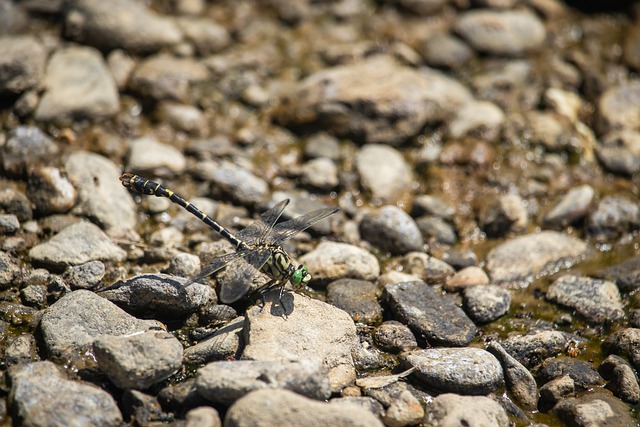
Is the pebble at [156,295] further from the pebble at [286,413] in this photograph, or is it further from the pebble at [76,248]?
the pebble at [286,413]

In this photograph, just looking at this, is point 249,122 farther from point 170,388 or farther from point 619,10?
point 619,10

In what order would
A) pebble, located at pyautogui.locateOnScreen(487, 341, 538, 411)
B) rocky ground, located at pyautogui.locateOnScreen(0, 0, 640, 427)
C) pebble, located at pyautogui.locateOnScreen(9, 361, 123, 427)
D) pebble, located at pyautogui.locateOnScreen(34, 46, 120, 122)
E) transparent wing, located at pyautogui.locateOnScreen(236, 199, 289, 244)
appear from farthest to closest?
1. pebble, located at pyautogui.locateOnScreen(34, 46, 120, 122)
2. transparent wing, located at pyautogui.locateOnScreen(236, 199, 289, 244)
3. pebble, located at pyautogui.locateOnScreen(487, 341, 538, 411)
4. rocky ground, located at pyautogui.locateOnScreen(0, 0, 640, 427)
5. pebble, located at pyautogui.locateOnScreen(9, 361, 123, 427)

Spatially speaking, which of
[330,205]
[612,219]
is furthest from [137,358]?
[612,219]

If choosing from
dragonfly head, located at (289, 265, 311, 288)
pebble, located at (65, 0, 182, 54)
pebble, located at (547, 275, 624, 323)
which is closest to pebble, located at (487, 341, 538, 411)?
pebble, located at (547, 275, 624, 323)

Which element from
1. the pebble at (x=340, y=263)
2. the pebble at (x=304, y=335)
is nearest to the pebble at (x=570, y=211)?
the pebble at (x=340, y=263)

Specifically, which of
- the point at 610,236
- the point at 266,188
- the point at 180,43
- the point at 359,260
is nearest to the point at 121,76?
the point at 180,43

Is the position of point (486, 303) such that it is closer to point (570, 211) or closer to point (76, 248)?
point (570, 211)

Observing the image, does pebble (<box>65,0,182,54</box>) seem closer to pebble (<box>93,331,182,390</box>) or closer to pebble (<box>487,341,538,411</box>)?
pebble (<box>93,331,182,390</box>)
